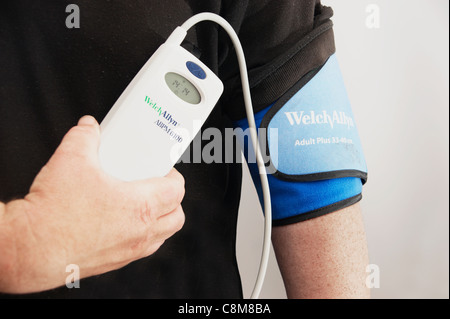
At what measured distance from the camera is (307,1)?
557mm

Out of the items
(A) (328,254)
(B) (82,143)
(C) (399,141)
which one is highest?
(C) (399,141)

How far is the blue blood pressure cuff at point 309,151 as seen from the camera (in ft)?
1.77

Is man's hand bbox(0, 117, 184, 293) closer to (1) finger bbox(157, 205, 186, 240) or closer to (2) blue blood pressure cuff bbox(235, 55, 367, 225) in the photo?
(1) finger bbox(157, 205, 186, 240)

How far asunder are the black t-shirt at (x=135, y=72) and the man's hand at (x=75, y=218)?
116 mm

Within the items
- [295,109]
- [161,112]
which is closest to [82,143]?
[161,112]

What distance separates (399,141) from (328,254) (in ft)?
1.99

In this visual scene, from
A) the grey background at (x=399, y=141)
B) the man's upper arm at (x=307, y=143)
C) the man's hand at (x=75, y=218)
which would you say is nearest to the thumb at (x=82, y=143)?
the man's hand at (x=75, y=218)

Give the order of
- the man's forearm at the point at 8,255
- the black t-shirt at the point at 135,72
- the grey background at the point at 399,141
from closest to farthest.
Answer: the man's forearm at the point at 8,255 → the black t-shirt at the point at 135,72 → the grey background at the point at 399,141

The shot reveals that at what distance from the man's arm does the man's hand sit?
25cm

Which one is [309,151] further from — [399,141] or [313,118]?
[399,141]

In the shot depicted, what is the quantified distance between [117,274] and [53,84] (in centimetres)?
31

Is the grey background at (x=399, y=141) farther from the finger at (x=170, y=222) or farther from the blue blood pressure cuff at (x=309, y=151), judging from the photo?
the finger at (x=170, y=222)

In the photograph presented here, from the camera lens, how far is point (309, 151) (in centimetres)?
54

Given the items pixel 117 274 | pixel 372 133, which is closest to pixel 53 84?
pixel 117 274
